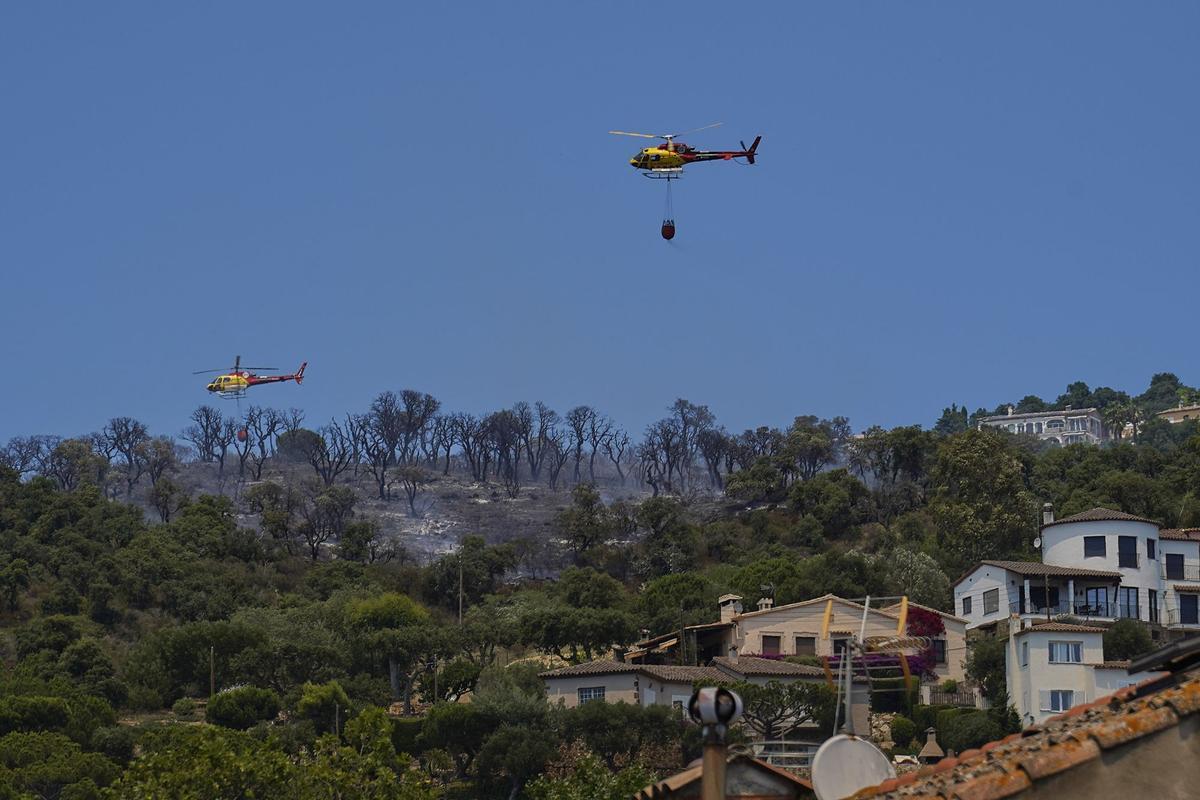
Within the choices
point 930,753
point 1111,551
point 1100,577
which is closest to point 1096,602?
point 1100,577

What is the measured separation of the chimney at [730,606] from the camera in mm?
90125

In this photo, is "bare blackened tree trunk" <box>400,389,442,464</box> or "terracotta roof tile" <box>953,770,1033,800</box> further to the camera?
"bare blackened tree trunk" <box>400,389,442,464</box>

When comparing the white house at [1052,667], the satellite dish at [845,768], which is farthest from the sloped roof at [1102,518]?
the satellite dish at [845,768]

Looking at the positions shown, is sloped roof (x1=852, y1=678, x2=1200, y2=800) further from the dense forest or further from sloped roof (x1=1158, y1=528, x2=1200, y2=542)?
sloped roof (x1=1158, y1=528, x2=1200, y2=542)

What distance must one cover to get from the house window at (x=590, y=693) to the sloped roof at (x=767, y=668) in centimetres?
515

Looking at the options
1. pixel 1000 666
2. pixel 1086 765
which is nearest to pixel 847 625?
pixel 1000 666

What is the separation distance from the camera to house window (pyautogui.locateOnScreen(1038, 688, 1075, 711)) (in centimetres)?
7050

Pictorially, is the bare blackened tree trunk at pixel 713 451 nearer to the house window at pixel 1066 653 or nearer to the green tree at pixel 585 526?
the green tree at pixel 585 526

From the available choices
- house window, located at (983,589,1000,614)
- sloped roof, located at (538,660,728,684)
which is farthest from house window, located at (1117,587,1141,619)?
sloped roof, located at (538,660,728,684)

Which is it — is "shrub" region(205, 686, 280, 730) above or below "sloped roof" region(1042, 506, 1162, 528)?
below

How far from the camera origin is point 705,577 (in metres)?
107

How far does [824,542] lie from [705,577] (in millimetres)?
16944

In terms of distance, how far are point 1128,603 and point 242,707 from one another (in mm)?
37678

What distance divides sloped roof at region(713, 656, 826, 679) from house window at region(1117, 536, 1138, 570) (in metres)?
15.3
